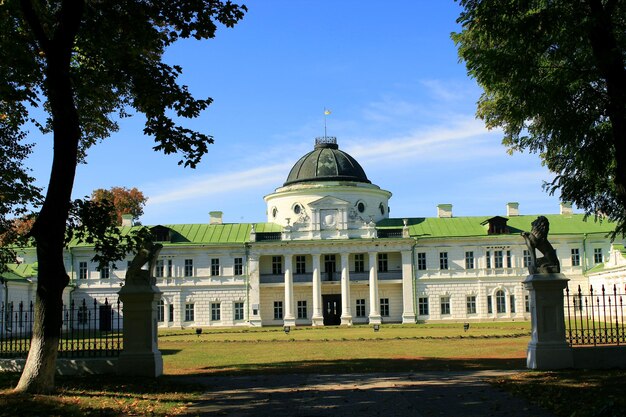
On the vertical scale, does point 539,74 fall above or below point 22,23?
below

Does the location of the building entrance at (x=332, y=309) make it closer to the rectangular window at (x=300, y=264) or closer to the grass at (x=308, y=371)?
the rectangular window at (x=300, y=264)

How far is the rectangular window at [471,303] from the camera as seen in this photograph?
185ft

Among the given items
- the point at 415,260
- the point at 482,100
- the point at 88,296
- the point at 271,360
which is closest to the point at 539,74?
the point at 482,100

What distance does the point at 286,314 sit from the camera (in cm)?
5688

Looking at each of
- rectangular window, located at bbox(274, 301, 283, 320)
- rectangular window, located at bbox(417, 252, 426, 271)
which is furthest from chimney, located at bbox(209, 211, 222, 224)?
rectangular window, located at bbox(417, 252, 426, 271)

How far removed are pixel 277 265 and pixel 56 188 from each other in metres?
46.5

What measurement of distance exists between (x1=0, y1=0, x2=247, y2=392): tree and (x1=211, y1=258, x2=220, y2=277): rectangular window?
Answer: 40.4 meters

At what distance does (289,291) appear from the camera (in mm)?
57188

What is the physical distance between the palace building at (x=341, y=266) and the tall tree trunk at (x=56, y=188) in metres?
44.3

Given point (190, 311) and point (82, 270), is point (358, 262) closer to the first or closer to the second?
point (190, 311)

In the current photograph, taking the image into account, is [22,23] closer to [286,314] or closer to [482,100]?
[482,100]

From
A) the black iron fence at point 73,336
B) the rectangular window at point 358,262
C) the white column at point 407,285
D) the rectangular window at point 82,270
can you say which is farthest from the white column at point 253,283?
the black iron fence at point 73,336

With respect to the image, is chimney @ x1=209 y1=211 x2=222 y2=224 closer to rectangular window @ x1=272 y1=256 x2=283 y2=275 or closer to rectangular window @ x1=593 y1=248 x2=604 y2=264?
rectangular window @ x1=272 y1=256 x2=283 y2=275

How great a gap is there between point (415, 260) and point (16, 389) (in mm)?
47081
